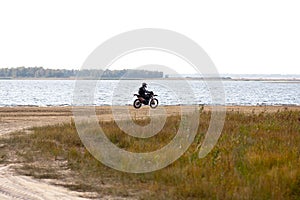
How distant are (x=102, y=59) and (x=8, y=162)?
4159mm

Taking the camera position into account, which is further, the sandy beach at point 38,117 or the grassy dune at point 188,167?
the sandy beach at point 38,117

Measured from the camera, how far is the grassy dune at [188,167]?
983 centimetres

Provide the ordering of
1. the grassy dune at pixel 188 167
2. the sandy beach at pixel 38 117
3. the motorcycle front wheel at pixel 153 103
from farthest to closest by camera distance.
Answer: the motorcycle front wheel at pixel 153 103, the sandy beach at pixel 38 117, the grassy dune at pixel 188 167

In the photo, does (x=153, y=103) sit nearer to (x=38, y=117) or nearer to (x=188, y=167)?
(x=38, y=117)

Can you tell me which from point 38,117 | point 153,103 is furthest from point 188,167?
point 153,103

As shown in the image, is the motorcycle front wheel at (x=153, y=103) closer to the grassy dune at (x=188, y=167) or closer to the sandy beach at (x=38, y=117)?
the sandy beach at (x=38, y=117)

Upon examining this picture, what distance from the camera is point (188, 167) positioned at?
11.6 metres

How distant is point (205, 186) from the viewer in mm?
9984

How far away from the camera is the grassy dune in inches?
387

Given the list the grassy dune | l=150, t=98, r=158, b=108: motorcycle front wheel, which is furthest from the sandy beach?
the grassy dune

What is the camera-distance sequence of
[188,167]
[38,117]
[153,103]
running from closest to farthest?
[188,167], [38,117], [153,103]

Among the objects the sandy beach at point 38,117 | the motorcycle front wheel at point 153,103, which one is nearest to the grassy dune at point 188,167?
the sandy beach at point 38,117

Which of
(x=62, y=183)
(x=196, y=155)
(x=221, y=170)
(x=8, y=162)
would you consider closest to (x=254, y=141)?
(x=196, y=155)

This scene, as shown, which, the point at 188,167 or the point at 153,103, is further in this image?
the point at 153,103
